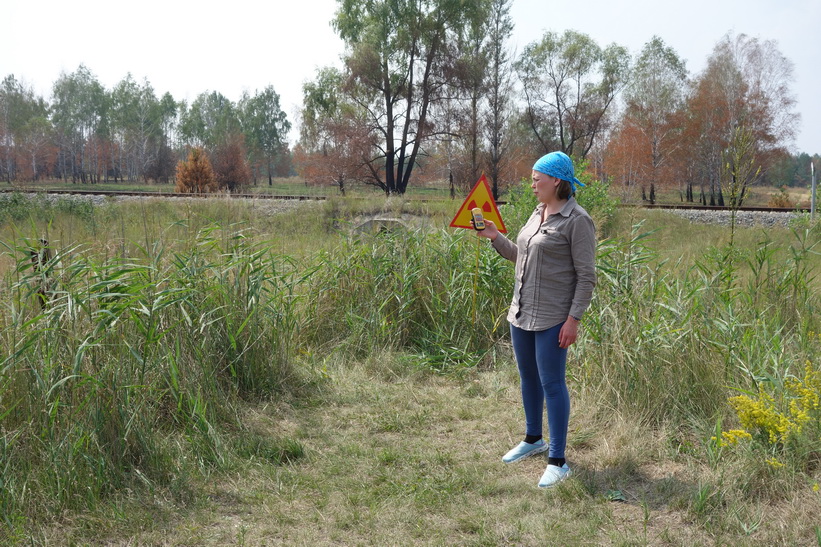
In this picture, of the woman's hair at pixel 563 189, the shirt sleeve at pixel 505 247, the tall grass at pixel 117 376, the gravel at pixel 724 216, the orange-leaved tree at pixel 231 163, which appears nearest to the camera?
the tall grass at pixel 117 376

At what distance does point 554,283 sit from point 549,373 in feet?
1.51

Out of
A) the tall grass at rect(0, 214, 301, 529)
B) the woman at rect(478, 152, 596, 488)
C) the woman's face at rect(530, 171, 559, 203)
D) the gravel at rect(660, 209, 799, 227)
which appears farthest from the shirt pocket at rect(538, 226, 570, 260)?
the gravel at rect(660, 209, 799, 227)

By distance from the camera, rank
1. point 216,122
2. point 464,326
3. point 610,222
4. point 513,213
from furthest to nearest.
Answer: point 216,122 → point 610,222 → point 513,213 → point 464,326

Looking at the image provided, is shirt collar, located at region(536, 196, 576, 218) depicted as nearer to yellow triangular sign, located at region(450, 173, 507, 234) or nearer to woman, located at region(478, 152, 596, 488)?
woman, located at region(478, 152, 596, 488)

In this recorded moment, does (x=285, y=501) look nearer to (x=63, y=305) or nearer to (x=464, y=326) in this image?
(x=63, y=305)

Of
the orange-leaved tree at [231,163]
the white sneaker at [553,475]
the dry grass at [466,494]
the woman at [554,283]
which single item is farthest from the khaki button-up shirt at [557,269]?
the orange-leaved tree at [231,163]

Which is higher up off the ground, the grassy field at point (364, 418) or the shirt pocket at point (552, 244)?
the shirt pocket at point (552, 244)

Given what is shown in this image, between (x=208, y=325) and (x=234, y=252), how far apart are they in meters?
0.79

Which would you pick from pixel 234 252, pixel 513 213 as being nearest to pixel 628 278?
pixel 234 252

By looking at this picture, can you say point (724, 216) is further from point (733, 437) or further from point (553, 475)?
point (553, 475)

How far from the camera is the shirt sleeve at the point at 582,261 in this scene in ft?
10.1

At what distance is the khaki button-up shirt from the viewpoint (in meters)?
3.10

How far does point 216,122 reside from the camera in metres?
61.8

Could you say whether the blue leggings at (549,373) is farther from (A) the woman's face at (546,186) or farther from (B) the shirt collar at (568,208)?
(A) the woman's face at (546,186)
